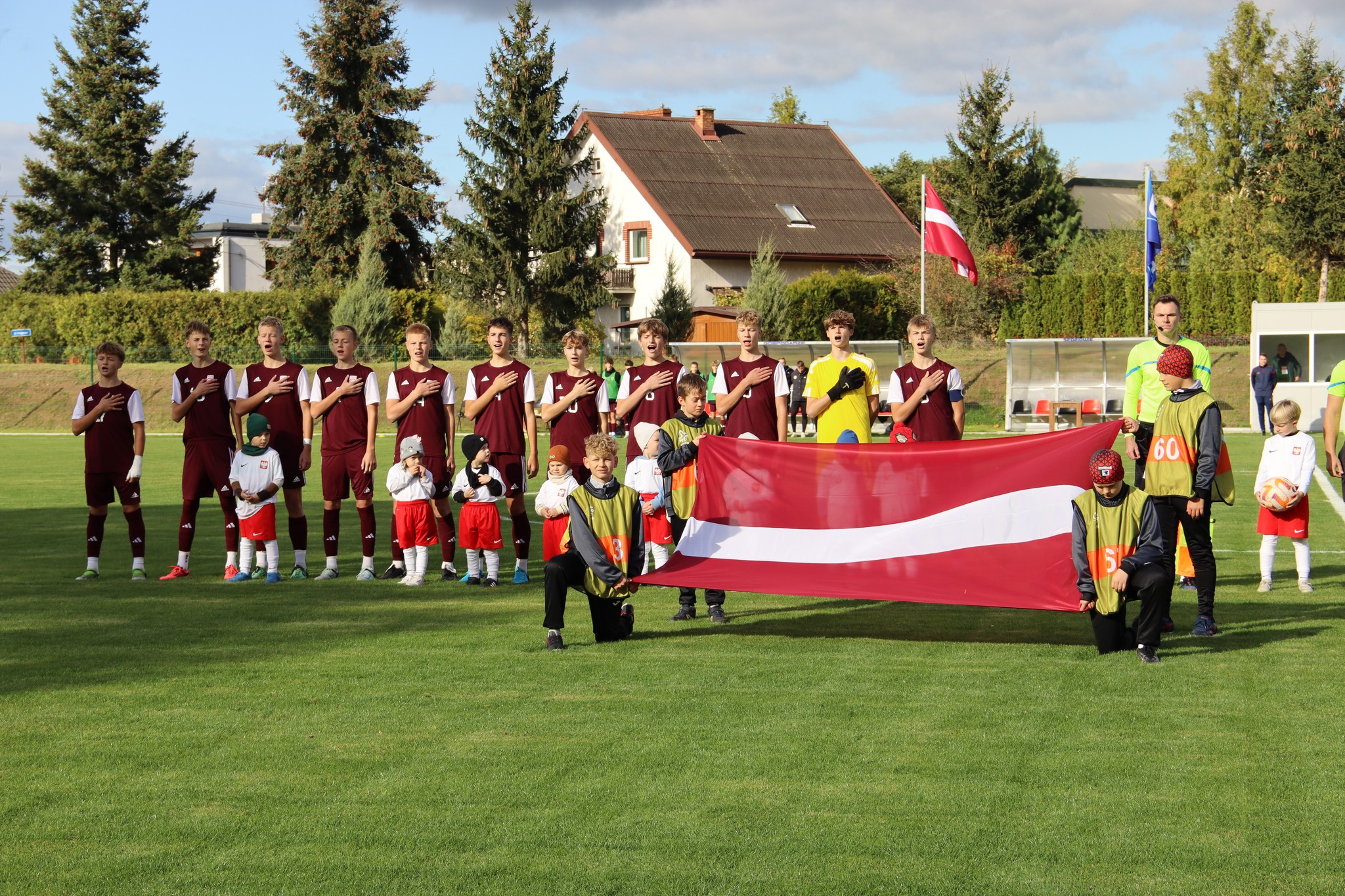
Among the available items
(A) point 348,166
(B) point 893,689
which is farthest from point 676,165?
(B) point 893,689

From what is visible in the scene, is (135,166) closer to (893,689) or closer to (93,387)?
(93,387)

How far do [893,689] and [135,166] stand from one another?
175 ft

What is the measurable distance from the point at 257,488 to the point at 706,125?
5319cm

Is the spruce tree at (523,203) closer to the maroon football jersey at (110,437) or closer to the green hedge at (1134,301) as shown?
the green hedge at (1134,301)

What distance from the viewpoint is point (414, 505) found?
421 inches

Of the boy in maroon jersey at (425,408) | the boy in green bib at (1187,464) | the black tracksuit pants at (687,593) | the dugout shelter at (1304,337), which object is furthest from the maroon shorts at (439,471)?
the dugout shelter at (1304,337)

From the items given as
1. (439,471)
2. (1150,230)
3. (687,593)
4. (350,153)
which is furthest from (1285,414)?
(350,153)

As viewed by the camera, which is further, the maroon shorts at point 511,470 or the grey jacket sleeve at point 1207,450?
the maroon shorts at point 511,470

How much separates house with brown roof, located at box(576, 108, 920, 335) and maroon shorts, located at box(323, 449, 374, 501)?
1666 inches

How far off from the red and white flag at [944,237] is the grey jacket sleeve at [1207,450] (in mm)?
24119

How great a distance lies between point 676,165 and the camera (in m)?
59.1

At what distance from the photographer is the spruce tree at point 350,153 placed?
51.2 meters

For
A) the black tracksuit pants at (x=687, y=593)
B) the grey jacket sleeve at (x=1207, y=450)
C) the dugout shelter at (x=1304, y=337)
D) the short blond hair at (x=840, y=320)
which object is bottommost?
the black tracksuit pants at (x=687, y=593)

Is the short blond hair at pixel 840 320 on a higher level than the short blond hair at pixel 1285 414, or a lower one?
higher
